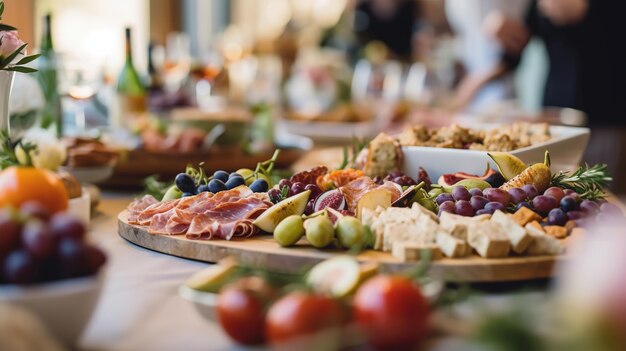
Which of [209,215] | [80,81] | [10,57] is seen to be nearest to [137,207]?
[209,215]

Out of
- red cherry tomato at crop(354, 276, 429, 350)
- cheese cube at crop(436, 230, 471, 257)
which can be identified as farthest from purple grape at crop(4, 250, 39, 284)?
cheese cube at crop(436, 230, 471, 257)

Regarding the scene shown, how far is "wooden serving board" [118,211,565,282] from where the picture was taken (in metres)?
1.02

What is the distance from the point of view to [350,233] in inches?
43.3

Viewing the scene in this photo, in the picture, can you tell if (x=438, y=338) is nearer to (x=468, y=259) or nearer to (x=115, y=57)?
(x=468, y=259)

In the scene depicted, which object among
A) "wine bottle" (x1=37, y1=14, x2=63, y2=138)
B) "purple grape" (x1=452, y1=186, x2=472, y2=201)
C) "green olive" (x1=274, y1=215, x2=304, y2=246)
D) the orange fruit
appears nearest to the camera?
the orange fruit

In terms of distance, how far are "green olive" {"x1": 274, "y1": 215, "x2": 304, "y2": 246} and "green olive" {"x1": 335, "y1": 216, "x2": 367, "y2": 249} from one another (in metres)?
0.06

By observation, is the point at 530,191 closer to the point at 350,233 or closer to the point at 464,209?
the point at 464,209

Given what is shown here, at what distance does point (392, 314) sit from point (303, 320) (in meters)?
0.08

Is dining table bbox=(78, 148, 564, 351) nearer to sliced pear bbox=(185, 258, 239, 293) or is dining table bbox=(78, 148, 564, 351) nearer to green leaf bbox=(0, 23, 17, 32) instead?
sliced pear bbox=(185, 258, 239, 293)

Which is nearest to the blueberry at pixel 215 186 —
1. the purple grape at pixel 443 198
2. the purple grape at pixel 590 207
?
the purple grape at pixel 443 198

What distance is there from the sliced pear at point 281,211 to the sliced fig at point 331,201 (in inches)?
0.9

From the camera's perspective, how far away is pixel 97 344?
2.73ft

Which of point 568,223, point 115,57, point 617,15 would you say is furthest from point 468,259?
point 115,57

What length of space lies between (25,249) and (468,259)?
540 mm
